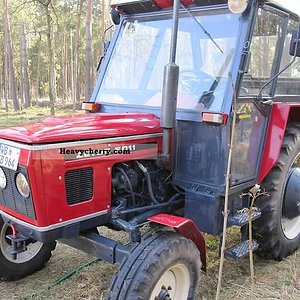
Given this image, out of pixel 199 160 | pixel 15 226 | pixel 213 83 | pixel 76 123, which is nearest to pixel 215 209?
pixel 199 160

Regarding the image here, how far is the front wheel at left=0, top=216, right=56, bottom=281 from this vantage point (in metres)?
3.51

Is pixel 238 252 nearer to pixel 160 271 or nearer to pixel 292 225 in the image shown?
pixel 160 271

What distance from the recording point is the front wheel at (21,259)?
351 cm

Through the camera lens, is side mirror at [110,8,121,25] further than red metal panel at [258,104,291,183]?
Yes

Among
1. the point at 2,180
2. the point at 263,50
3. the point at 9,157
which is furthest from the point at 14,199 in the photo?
the point at 263,50

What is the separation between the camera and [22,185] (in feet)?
8.68

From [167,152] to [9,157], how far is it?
1188 mm

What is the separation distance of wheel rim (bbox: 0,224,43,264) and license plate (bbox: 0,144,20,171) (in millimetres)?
981

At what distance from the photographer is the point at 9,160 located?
2652 mm

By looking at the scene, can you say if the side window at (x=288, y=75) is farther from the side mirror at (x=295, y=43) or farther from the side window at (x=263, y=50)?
the side mirror at (x=295, y=43)

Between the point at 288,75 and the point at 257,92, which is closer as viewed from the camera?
the point at 257,92

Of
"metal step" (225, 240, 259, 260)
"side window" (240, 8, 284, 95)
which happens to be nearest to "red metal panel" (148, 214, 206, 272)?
"metal step" (225, 240, 259, 260)

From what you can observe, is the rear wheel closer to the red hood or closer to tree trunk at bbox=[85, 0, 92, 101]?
the red hood

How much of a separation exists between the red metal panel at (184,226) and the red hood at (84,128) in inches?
26.8
